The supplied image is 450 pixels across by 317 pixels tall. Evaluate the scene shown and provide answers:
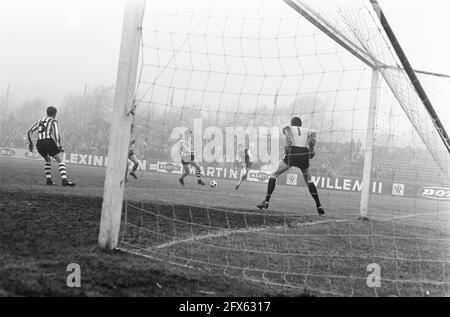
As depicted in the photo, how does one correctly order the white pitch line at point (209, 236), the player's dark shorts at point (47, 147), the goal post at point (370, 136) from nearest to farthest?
the white pitch line at point (209, 236) < the goal post at point (370, 136) < the player's dark shorts at point (47, 147)

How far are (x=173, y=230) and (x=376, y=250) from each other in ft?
7.87

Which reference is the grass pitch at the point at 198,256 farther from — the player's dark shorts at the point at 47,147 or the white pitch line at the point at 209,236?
the player's dark shorts at the point at 47,147

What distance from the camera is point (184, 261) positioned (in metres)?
4.18

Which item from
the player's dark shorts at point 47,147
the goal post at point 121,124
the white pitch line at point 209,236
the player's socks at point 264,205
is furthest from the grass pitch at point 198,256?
the player's dark shorts at point 47,147

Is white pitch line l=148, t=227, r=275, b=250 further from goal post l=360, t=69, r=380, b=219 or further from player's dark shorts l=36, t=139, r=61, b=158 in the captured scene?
player's dark shorts l=36, t=139, r=61, b=158

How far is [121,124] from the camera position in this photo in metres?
4.09

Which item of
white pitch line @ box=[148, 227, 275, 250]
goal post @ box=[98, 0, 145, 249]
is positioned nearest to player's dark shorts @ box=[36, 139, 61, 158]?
white pitch line @ box=[148, 227, 275, 250]

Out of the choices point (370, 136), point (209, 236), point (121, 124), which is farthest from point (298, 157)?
point (121, 124)

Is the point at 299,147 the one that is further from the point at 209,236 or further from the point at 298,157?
the point at 209,236

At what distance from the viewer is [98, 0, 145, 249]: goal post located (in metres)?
4.08

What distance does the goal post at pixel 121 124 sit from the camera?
4.08 metres

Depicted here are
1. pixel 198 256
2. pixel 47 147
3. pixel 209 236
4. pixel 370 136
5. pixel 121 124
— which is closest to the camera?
pixel 121 124

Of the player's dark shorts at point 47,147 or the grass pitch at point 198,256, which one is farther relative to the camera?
the player's dark shorts at point 47,147
